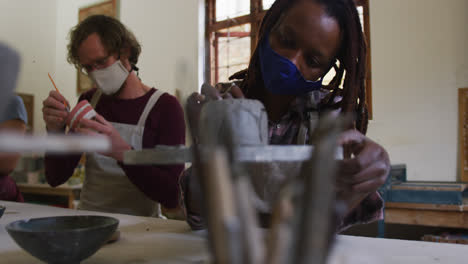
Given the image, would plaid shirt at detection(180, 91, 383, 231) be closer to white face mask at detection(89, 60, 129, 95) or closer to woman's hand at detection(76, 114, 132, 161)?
woman's hand at detection(76, 114, 132, 161)

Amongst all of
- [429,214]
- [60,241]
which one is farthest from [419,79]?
[60,241]

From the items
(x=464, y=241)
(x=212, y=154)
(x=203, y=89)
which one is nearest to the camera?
(x=212, y=154)

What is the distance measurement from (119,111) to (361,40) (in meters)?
0.81

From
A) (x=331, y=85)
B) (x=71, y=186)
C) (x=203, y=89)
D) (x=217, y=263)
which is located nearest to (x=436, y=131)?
(x=331, y=85)

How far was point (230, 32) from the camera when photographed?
3.01 metres

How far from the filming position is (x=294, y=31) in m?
0.75

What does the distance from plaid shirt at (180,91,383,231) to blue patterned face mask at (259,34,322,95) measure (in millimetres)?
77

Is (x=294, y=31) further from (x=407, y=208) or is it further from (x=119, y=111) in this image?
(x=407, y=208)

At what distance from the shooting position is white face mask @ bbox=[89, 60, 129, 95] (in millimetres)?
1092

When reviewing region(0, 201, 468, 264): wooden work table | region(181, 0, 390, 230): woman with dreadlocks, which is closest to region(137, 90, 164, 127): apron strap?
region(181, 0, 390, 230): woman with dreadlocks

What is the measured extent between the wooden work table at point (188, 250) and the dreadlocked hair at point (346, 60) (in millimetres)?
317

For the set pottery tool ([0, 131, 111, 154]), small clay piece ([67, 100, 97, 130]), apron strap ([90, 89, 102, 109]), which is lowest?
pottery tool ([0, 131, 111, 154])

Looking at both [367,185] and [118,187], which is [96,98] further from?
[367,185]

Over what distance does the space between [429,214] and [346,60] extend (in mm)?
1346
